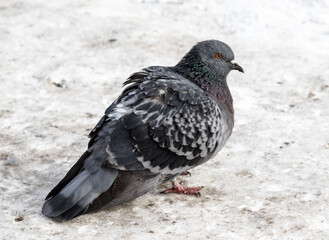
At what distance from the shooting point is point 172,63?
317 inches

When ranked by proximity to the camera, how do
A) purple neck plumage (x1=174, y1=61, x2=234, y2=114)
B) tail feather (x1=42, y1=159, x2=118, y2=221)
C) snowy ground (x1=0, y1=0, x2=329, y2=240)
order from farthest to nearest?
purple neck plumage (x1=174, y1=61, x2=234, y2=114)
snowy ground (x1=0, y1=0, x2=329, y2=240)
tail feather (x1=42, y1=159, x2=118, y2=221)

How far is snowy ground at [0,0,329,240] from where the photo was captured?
464 cm

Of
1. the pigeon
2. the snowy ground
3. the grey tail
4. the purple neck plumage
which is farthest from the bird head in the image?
the grey tail

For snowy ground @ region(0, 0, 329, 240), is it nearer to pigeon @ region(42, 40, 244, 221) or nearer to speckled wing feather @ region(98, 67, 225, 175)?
pigeon @ region(42, 40, 244, 221)

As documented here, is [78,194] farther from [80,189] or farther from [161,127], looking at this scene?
[161,127]

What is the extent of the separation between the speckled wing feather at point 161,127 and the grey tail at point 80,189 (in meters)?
0.12

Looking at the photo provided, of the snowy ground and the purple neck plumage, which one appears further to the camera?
the purple neck plumage

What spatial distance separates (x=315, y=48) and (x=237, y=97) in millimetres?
1936

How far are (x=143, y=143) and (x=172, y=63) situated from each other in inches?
137

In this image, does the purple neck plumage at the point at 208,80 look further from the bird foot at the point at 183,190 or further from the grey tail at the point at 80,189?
the grey tail at the point at 80,189

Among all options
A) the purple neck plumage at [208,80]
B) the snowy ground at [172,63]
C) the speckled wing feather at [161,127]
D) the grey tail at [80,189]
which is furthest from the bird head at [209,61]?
the grey tail at [80,189]

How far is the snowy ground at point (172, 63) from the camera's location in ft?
15.2

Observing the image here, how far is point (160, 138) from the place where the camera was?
4.77 meters

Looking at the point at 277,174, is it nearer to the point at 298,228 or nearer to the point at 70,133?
the point at 298,228
